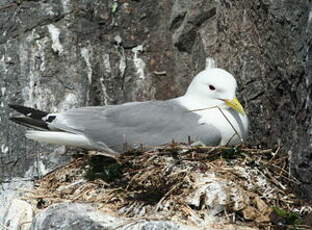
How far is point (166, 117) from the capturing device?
15.9 ft

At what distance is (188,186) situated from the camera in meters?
4.21

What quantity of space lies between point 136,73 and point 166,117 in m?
1.47

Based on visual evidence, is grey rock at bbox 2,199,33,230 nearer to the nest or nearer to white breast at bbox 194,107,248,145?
the nest

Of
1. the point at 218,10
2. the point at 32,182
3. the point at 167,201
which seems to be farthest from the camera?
the point at 218,10

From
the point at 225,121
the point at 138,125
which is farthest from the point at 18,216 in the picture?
the point at 225,121

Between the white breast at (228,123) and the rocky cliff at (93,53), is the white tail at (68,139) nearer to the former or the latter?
the white breast at (228,123)

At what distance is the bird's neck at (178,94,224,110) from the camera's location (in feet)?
16.5

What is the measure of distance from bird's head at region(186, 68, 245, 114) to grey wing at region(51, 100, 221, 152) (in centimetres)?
21

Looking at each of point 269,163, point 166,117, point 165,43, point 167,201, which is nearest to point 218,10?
point 165,43

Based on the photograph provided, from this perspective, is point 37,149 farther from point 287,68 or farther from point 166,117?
point 287,68

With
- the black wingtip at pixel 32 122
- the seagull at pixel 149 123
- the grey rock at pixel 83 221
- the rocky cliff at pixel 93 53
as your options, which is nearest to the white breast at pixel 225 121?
the seagull at pixel 149 123

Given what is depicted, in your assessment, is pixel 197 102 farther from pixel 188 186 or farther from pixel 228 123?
pixel 188 186

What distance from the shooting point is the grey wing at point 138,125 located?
4.75 metres

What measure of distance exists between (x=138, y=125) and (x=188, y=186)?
73 centimetres
